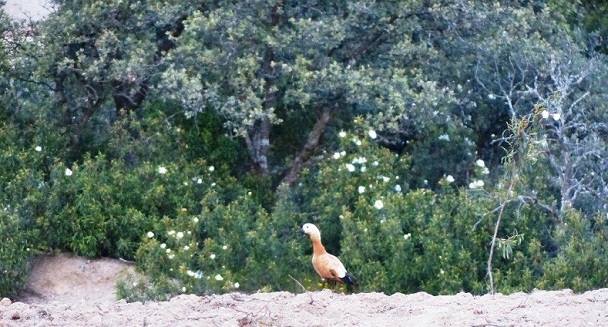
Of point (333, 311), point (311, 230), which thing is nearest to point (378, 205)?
point (311, 230)

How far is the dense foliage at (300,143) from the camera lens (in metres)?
8.25

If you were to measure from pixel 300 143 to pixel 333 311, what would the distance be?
5189 millimetres

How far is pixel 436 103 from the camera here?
29.3 ft

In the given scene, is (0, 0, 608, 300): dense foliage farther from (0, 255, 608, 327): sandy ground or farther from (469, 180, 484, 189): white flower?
(0, 255, 608, 327): sandy ground

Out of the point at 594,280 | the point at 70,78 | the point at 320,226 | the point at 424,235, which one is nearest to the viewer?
the point at 594,280

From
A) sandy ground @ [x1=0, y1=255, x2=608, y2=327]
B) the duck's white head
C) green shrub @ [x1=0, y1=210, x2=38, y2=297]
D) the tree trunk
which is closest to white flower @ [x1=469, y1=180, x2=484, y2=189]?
the duck's white head

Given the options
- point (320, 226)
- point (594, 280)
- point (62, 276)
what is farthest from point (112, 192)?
point (594, 280)

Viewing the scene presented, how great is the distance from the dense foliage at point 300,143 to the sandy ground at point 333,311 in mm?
2631

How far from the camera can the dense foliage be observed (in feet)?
27.1

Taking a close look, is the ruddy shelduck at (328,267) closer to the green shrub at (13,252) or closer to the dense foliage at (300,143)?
the dense foliage at (300,143)

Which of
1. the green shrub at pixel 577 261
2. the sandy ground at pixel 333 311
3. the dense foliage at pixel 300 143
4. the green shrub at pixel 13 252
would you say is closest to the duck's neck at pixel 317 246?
the dense foliage at pixel 300 143

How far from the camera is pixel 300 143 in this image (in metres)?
10.1

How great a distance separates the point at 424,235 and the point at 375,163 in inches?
36.6

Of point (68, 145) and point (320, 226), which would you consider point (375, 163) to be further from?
point (68, 145)
